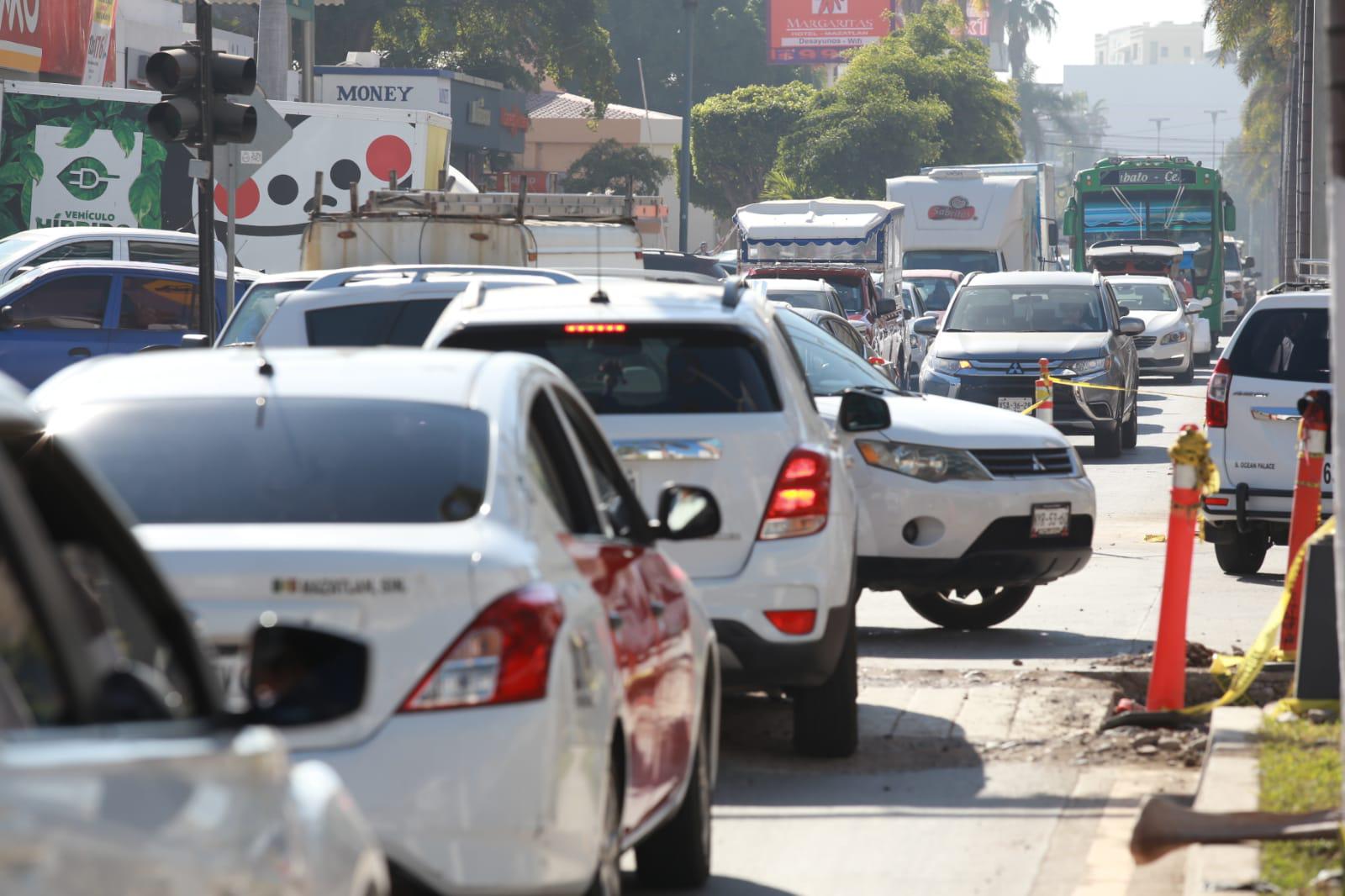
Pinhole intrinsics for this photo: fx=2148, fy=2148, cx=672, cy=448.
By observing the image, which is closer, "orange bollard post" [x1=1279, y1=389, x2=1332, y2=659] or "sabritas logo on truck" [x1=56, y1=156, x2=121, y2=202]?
"orange bollard post" [x1=1279, y1=389, x2=1332, y2=659]

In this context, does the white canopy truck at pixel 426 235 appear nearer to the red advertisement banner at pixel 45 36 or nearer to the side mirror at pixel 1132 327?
the side mirror at pixel 1132 327

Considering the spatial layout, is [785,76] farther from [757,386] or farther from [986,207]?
[757,386]

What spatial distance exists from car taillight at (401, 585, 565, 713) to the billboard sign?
81819 millimetres

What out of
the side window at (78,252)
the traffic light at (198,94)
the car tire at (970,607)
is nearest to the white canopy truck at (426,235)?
the traffic light at (198,94)

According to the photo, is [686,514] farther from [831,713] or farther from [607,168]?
[607,168]

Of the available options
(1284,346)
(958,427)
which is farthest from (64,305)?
(1284,346)

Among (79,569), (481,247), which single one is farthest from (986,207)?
(79,569)

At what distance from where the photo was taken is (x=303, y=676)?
3.86 meters

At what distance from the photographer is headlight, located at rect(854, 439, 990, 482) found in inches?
421

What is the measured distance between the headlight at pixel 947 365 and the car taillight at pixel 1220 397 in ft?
29.0

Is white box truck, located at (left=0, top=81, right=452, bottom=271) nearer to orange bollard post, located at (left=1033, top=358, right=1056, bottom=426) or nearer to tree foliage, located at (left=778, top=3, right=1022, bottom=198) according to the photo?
orange bollard post, located at (left=1033, top=358, right=1056, bottom=426)

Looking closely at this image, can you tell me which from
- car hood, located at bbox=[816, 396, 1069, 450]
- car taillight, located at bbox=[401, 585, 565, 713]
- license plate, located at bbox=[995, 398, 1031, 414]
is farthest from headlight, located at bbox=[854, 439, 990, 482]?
license plate, located at bbox=[995, 398, 1031, 414]

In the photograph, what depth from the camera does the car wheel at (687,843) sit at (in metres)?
5.87

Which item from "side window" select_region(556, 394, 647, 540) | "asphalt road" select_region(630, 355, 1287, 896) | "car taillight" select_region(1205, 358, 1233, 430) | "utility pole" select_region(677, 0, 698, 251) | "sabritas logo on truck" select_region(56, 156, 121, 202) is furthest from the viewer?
"utility pole" select_region(677, 0, 698, 251)
